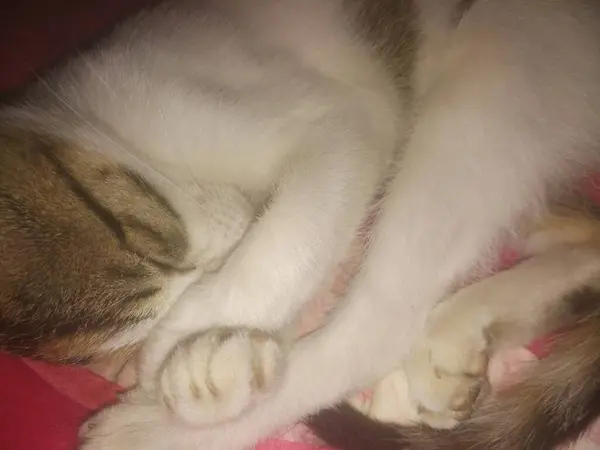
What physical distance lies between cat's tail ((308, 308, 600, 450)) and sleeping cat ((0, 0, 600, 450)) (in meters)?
0.05

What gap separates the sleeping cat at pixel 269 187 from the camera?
99 centimetres

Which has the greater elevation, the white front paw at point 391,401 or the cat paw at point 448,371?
the cat paw at point 448,371

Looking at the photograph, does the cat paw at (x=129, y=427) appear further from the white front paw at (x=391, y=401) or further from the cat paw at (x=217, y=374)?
the white front paw at (x=391, y=401)

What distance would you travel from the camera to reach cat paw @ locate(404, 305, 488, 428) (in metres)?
1.07

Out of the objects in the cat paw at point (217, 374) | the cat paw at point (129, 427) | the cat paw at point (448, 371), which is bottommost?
the cat paw at point (129, 427)

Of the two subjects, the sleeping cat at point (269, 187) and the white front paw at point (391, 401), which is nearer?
the sleeping cat at point (269, 187)

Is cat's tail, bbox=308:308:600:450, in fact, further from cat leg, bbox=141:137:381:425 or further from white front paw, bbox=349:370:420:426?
cat leg, bbox=141:137:381:425

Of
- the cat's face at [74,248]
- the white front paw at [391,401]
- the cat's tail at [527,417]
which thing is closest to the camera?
the cat's face at [74,248]

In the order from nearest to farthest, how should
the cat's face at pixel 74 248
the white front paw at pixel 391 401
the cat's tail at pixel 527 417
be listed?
1. the cat's face at pixel 74 248
2. the cat's tail at pixel 527 417
3. the white front paw at pixel 391 401

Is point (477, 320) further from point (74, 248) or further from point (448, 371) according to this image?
point (74, 248)

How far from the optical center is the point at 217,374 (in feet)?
3.14

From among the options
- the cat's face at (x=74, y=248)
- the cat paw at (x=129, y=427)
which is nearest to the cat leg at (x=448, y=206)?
the cat paw at (x=129, y=427)

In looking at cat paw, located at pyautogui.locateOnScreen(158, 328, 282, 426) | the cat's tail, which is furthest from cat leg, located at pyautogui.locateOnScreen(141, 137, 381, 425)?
the cat's tail

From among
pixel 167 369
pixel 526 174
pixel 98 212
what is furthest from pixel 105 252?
pixel 526 174
